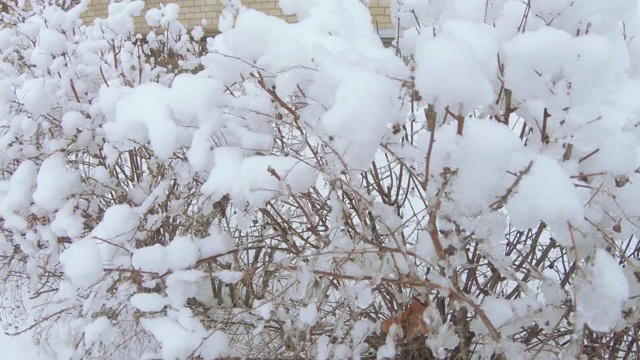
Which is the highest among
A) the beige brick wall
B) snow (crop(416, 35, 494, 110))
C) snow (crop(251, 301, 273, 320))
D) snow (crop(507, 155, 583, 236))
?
snow (crop(416, 35, 494, 110))

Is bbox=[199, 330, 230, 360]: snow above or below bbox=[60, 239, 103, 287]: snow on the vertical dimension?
below

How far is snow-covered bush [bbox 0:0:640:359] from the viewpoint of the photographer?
1354 mm

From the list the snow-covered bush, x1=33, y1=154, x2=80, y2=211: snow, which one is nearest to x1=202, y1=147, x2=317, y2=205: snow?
the snow-covered bush

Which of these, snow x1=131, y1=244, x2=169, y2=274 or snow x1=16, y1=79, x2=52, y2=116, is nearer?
snow x1=131, y1=244, x2=169, y2=274

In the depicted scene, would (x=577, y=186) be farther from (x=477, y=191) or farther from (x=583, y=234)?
(x=477, y=191)

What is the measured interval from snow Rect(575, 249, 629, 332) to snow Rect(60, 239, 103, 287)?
1391mm

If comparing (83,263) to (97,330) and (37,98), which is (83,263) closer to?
(97,330)

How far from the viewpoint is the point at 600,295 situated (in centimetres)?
123

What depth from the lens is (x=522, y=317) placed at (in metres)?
1.60

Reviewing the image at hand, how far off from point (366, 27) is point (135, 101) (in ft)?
2.61

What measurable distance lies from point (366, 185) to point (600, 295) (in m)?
1.01

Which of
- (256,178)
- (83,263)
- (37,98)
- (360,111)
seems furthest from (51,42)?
(360,111)

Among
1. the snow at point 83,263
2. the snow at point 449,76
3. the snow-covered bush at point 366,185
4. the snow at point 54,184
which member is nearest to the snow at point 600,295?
the snow-covered bush at point 366,185

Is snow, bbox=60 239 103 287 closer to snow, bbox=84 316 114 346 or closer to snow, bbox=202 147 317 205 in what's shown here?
snow, bbox=84 316 114 346
